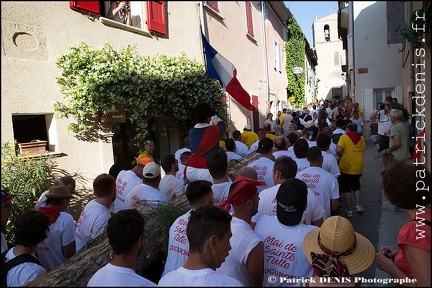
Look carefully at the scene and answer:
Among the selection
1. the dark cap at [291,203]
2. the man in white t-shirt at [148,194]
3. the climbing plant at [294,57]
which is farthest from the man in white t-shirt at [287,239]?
the climbing plant at [294,57]

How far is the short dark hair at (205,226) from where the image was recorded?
212 centimetres

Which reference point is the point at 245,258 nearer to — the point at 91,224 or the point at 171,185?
the point at 91,224

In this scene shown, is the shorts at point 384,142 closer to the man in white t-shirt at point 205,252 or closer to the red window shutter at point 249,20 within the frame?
the red window shutter at point 249,20

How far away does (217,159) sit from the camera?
12.8 ft

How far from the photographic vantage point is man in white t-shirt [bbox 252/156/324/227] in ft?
11.2

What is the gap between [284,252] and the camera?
2.61 m

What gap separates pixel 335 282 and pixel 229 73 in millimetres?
6206

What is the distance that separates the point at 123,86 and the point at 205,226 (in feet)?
17.6

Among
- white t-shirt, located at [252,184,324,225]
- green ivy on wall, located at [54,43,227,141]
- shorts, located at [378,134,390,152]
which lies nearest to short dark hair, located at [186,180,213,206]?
white t-shirt, located at [252,184,324,225]

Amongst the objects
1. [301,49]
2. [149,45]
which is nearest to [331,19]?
[301,49]

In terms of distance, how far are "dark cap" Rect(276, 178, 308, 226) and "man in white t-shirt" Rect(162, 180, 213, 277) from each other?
2.29 ft

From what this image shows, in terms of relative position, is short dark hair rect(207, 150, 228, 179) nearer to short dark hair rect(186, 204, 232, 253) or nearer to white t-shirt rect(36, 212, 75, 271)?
white t-shirt rect(36, 212, 75, 271)

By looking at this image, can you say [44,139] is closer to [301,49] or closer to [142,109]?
[142,109]

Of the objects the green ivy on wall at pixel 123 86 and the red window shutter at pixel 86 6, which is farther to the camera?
the red window shutter at pixel 86 6
